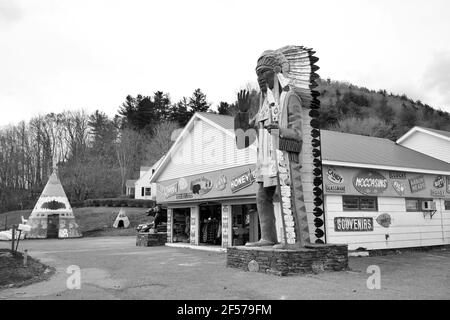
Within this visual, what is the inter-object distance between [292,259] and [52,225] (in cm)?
2925

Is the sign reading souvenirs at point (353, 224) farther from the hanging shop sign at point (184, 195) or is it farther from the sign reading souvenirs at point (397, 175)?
the hanging shop sign at point (184, 195)

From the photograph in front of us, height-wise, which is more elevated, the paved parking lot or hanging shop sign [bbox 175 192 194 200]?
hanging shop sign [bbox 175 192 194 200]

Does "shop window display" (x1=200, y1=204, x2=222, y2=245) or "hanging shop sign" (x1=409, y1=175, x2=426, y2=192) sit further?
"shop window display" (x1=200, y1=204, x2=222, y2=245)

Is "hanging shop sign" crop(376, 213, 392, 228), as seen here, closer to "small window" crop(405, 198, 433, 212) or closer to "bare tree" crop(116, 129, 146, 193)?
"small window" crop(405, 198, 433, 212)

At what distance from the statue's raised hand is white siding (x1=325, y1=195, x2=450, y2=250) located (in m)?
5.55

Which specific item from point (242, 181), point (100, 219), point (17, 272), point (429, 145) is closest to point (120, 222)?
point (100, 219)

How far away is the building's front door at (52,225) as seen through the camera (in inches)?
1350

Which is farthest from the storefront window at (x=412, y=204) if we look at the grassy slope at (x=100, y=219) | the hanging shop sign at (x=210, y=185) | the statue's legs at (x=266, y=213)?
the grassy slope at (x=100, y=219)

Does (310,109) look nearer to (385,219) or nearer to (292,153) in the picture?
(292,153)

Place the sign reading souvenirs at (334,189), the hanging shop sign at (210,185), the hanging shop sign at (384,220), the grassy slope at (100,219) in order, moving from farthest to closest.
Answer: the grassy slope at (100,219) → the hanging shop sign at (384,220) → the hanging shop sign at (210,185) → the sign reading souvenirs at (334,189)

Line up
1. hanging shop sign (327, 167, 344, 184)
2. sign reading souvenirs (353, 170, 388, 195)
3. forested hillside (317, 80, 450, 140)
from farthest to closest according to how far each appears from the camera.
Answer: forested hillside (317, 80, 450, 140) → sign reading souvenirs (353, 170, 388, 195) → hanging shop sign (327, 167, 344, 184)

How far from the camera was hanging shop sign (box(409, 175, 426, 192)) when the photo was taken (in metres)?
18.2

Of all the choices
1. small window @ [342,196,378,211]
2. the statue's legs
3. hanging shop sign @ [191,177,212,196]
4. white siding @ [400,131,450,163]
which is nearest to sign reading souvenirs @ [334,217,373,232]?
small window @ [342,196,378,211]
